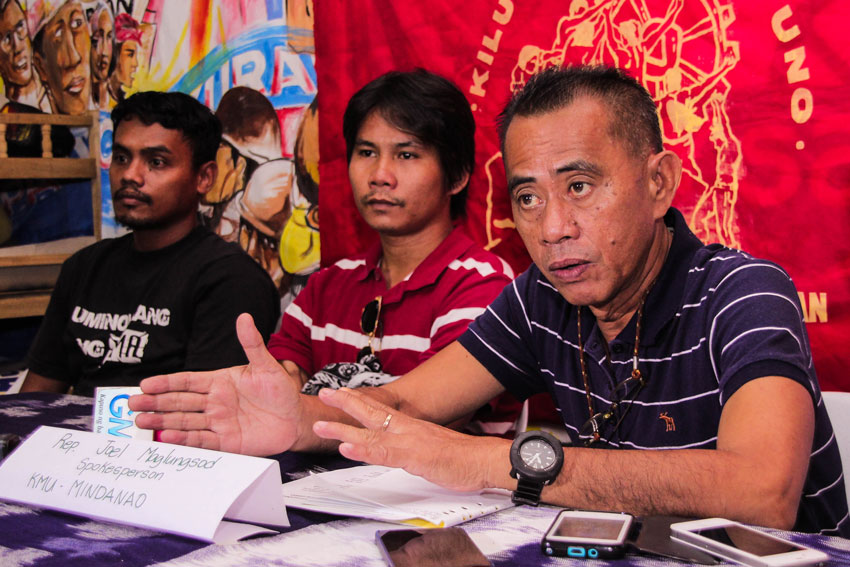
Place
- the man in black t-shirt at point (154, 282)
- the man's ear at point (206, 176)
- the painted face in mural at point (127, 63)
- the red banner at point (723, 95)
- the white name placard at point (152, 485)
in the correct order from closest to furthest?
1. the white name placard at point (152, 485)
2. the red banner at point (723, 95)
3. the man in black t-shirt at point (154, 282)
4. the man's ear at point (206, 176)
5. the painted face in mural at point (127, 63)

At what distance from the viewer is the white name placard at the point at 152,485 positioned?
885mm

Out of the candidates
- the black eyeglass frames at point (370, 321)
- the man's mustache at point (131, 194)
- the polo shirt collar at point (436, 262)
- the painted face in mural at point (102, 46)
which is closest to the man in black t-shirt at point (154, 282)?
the man's mustache at point (131, 194)

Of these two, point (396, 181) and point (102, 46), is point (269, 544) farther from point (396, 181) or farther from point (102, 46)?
point (102, 46)

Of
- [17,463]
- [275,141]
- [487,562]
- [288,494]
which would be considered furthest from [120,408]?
[275,141]

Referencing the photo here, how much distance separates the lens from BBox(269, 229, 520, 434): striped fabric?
1.81 metres

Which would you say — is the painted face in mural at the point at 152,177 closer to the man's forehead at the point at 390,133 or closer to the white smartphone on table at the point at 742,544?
the man's forehead at the point at 390,133

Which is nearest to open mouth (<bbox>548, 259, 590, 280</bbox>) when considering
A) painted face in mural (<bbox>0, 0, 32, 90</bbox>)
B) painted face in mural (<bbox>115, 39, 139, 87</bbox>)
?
painted face in mural (<bbox>115, 39, 139, 87</bbox>)

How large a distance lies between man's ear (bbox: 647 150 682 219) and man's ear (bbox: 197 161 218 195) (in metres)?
1.64

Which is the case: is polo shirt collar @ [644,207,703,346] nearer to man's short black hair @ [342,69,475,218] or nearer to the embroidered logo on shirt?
the embroidered logo on shirt

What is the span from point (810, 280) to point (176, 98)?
1.88 metres

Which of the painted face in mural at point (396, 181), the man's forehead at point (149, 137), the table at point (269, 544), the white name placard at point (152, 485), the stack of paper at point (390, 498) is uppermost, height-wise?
the man's forehead at point (149, 137)

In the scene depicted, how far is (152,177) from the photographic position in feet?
8.04

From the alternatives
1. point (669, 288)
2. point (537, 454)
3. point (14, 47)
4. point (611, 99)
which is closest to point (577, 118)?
point (611, 99)

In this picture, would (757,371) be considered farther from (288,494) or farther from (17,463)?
(17,463)
